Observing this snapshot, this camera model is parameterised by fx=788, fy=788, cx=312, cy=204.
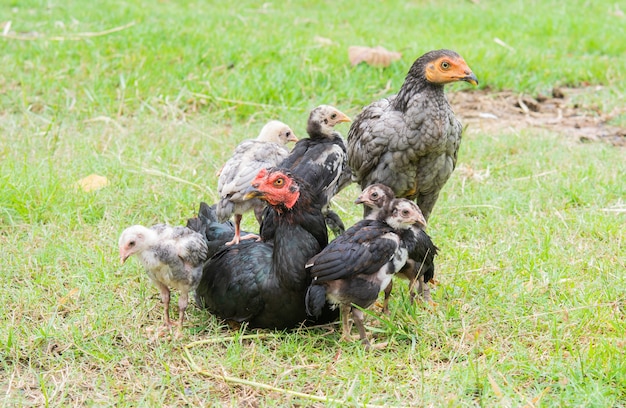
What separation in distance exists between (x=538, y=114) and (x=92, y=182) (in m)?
4.27

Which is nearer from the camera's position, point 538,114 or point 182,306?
point 182,306

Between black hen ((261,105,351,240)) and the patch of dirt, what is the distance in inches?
108

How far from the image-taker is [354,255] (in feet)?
12.2

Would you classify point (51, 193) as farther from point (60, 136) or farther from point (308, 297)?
point (308, 297)

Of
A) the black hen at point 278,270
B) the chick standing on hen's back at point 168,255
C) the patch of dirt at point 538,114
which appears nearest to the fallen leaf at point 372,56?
the patch of dirt at point 538,114

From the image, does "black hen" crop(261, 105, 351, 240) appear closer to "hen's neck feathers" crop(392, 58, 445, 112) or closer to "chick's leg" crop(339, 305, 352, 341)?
"hen's neck feathers" crop(392, 58, 445, 112)

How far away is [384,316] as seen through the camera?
4.05m

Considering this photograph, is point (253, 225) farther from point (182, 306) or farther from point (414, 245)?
point (414, 245)

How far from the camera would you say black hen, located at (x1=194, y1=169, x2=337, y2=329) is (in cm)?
389

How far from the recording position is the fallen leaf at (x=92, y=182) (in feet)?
18.3

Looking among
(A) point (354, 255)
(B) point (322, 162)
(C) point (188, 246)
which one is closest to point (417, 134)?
(B) point (322, 162)

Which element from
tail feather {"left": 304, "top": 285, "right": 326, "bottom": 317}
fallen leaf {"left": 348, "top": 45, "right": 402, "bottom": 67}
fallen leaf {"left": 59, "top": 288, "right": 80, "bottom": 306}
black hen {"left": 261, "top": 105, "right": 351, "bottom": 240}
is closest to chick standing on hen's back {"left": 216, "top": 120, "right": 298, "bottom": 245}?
black hen {"left": 261, "top": 105, "right": 351, "bottom": 240}

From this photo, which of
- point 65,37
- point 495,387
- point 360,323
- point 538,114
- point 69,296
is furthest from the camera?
point 65,37

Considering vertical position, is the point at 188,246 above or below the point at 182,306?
above
